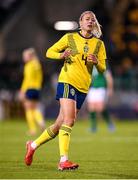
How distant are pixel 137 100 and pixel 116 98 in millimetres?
850

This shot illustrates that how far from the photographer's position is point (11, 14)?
39875mm

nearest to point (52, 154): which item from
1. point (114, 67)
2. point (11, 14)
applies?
point (114, 67)

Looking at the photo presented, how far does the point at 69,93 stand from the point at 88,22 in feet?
3.74

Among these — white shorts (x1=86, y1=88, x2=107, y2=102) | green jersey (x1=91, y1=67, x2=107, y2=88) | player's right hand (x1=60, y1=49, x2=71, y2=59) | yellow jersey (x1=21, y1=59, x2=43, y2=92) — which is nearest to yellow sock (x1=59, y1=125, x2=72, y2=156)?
player's right hand (x1=60, y1=49, x2=71, y2=59)

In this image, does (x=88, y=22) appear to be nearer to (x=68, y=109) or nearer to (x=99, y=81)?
(x=68, y=109)

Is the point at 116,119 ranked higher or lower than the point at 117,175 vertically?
higher

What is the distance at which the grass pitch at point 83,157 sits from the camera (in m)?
12.0

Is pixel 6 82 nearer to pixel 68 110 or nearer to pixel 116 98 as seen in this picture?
pixel 116 98

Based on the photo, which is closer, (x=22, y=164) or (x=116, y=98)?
(x=22, y=164)

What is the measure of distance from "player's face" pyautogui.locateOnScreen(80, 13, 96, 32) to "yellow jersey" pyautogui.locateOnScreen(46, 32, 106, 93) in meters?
0.17

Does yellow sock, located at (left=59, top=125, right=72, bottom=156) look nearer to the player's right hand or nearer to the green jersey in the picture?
the player's right hand

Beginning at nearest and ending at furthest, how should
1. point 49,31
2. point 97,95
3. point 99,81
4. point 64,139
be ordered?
point 64,139, point 99,81, point 97,95, point 49,31

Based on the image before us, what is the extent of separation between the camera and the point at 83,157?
1529 cm

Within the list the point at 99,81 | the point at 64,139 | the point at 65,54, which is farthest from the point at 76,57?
the point at 99,81
